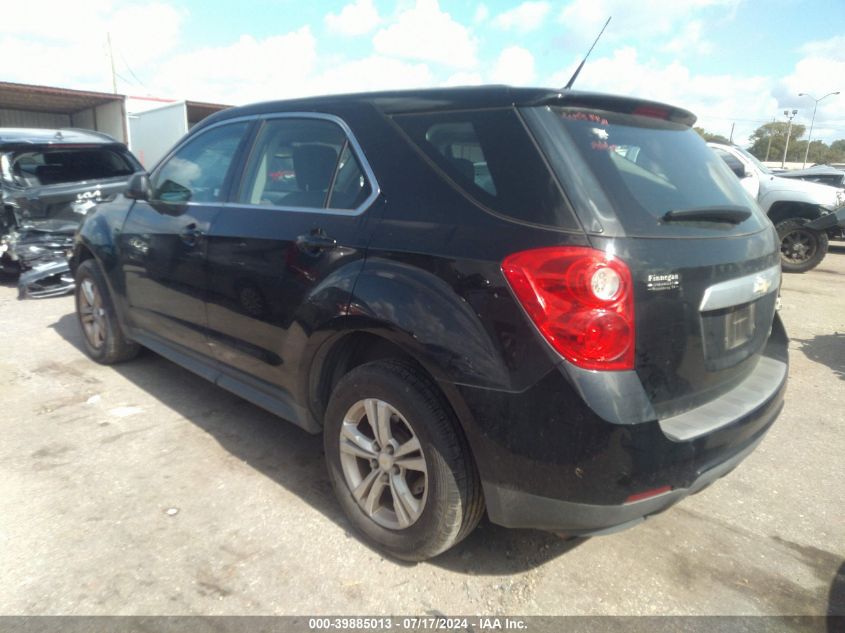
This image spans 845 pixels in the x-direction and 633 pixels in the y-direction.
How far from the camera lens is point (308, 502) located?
297 centimetres

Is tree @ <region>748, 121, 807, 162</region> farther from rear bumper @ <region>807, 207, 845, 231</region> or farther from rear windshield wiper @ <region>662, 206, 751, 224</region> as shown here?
rear windshield wiper @ <region>662, 206, 751, 224</region>

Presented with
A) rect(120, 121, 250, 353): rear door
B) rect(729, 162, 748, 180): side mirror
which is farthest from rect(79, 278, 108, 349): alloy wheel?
rect(729, 162, 748, 180): side mirror

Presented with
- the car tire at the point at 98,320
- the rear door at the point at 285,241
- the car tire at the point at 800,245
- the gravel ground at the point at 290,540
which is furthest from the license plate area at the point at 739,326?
the car tire at the point at 800,245

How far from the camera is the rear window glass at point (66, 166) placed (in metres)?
7.55

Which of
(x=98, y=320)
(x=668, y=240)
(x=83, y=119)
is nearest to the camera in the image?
(x=668, y=240)

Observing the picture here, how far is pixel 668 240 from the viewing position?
2.10 m

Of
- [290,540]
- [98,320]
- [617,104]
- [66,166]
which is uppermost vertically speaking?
[617,104]

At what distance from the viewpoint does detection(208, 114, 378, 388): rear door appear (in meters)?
2.61

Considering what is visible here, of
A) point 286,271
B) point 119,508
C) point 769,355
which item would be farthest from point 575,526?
point 119,508

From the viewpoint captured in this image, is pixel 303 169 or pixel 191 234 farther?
pixel 191 234

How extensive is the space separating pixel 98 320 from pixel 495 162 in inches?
146

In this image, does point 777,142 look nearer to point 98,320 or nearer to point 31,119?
point 31,119

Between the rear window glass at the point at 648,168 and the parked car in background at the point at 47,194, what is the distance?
669cm

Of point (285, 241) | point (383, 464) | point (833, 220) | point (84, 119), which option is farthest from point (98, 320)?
point (84, 119)
